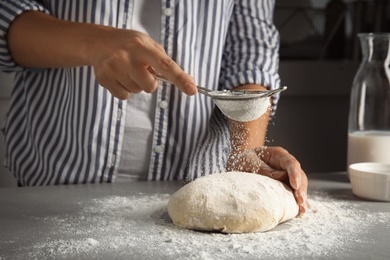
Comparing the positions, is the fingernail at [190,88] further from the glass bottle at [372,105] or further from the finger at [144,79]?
the glass bottle at [372,105]

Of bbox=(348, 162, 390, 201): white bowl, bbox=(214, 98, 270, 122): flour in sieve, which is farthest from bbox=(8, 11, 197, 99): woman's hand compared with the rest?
bbox=(348, 162, 390, 201): white bowl

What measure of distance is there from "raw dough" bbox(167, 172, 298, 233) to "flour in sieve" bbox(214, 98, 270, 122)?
0.11 meters

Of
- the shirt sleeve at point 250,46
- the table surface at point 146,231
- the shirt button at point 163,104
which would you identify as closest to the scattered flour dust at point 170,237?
the table surface at point 146,231

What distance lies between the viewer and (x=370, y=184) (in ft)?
3.90

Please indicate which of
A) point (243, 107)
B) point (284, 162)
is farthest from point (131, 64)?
point (284, 162)

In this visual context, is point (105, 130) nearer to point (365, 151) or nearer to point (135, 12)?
point (135, 12)

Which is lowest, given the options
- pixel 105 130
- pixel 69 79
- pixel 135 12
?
pixel 105 130

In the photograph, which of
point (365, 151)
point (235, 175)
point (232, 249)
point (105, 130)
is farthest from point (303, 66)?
point (232, 249)

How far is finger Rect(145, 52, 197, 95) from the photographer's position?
99 centimetres

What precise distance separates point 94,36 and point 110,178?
37 centimetres

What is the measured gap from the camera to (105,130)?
1.37 metres

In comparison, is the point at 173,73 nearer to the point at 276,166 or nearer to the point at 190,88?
the point at 190,88

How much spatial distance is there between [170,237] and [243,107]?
0.89ft

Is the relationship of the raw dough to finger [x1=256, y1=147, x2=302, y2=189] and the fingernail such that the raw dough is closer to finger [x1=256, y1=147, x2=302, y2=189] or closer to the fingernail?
finger [x1=256, y1=147, x2=302, y2=189]
